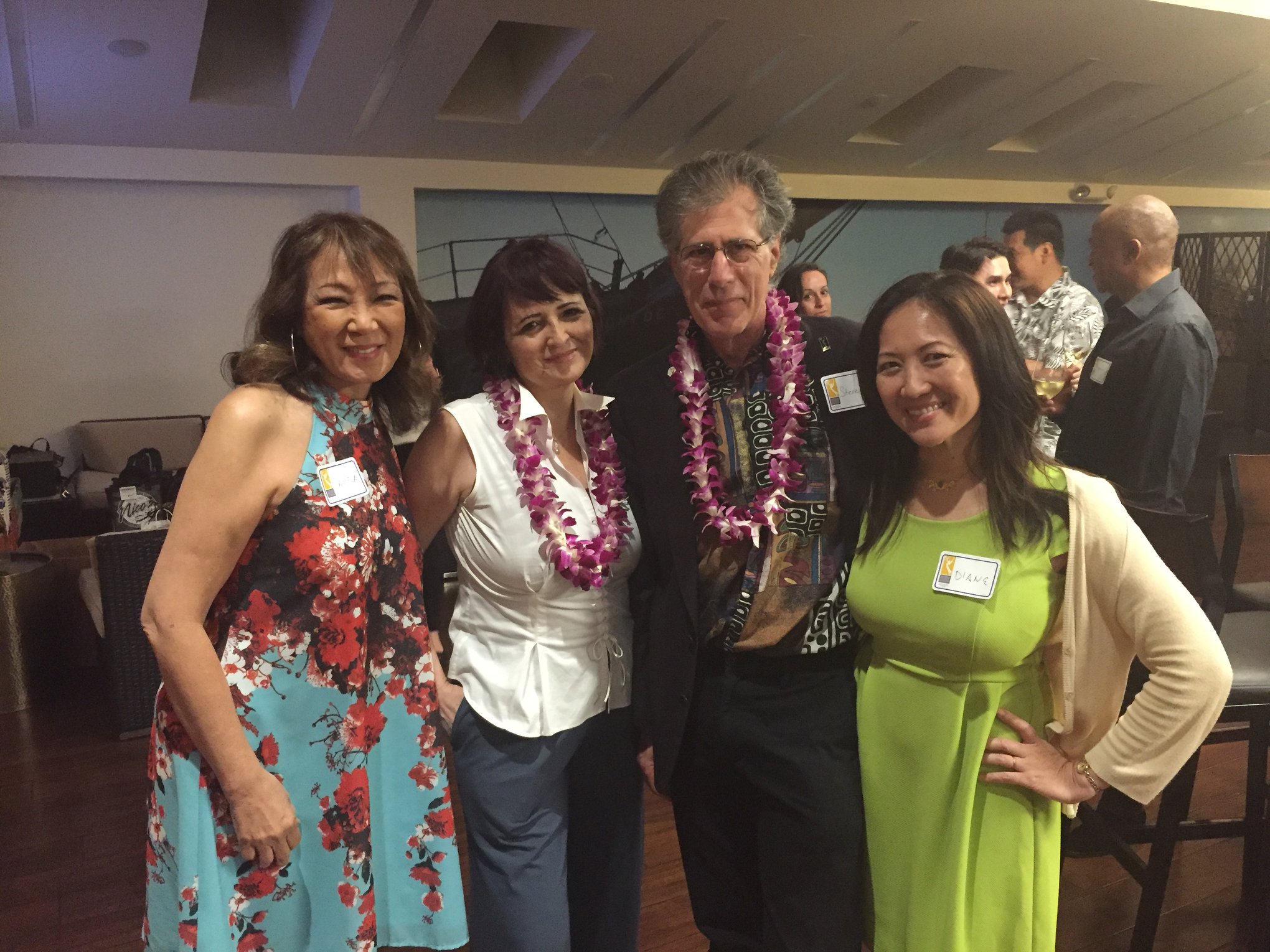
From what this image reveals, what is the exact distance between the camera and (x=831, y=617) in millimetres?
1442

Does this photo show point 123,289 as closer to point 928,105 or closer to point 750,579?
point 750,579

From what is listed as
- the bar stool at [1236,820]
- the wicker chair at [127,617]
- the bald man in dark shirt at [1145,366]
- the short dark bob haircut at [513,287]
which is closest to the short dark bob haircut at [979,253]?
the bald man in dark shirt at [1145,366]

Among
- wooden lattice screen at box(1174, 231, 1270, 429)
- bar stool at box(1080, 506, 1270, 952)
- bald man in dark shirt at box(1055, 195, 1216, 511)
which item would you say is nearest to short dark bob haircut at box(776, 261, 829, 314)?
wooden lattice screen at box(1174, 231, 1270, 429)

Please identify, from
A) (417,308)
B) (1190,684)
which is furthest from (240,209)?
(1190,684)

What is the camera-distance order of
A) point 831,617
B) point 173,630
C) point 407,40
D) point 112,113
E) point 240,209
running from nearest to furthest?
point 173,630
point 831,617
point 407,40
point 112,113
point 240,209

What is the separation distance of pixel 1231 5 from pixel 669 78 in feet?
11.6

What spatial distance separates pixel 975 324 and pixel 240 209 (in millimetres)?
7074

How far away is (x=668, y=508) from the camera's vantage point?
149 centimetres

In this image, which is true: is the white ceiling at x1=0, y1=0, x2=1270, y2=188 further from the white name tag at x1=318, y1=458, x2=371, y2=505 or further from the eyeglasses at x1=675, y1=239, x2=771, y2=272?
the white name tag at x1=318, y1=458, x2=371, y2=505

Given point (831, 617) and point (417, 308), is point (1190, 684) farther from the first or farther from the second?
point (417, 308)

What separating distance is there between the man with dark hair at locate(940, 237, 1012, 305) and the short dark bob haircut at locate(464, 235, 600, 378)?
2.68 meters

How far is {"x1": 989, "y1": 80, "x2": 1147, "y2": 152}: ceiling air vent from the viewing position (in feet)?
22.9

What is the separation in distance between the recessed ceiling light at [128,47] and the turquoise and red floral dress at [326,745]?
4794mm

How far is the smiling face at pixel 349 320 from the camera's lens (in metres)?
1.28
